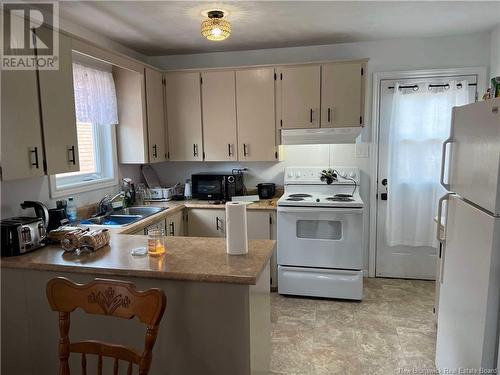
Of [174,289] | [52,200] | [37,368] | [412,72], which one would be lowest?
[37,368]

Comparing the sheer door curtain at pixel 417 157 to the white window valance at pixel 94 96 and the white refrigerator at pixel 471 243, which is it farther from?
the white window valance at pixel 94 96

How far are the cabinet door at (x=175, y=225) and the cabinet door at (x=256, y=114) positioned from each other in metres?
0.86

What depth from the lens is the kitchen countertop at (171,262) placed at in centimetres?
157

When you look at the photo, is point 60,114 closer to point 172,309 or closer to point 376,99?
point 172,309

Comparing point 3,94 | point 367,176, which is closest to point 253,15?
point 3,94

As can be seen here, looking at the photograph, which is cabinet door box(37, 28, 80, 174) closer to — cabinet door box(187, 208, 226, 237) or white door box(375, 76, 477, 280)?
cabinet door box(187, 208, 226, 237)

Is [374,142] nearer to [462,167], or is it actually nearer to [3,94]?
[462,167]

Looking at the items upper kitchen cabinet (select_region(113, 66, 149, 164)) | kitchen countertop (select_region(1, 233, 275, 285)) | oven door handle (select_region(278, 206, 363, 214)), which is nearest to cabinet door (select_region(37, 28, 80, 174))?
kitchen countertop (select_region(1, 233, 275, 285))

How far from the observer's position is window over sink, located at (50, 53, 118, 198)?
279cm

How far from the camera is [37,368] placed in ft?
6.19

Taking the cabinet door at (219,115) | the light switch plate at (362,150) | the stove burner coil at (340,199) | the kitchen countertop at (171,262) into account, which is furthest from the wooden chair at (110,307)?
Answer: the light switch plate at (362,150)

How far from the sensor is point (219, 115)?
141 inches

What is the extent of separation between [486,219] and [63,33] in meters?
2.55

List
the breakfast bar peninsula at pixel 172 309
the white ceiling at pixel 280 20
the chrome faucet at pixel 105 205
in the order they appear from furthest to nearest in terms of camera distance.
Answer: the chrome faucet at pixel 105 205 < the white ceiling at pixel 280 20 < the breakfast bar peninsula at pixel 172 309
